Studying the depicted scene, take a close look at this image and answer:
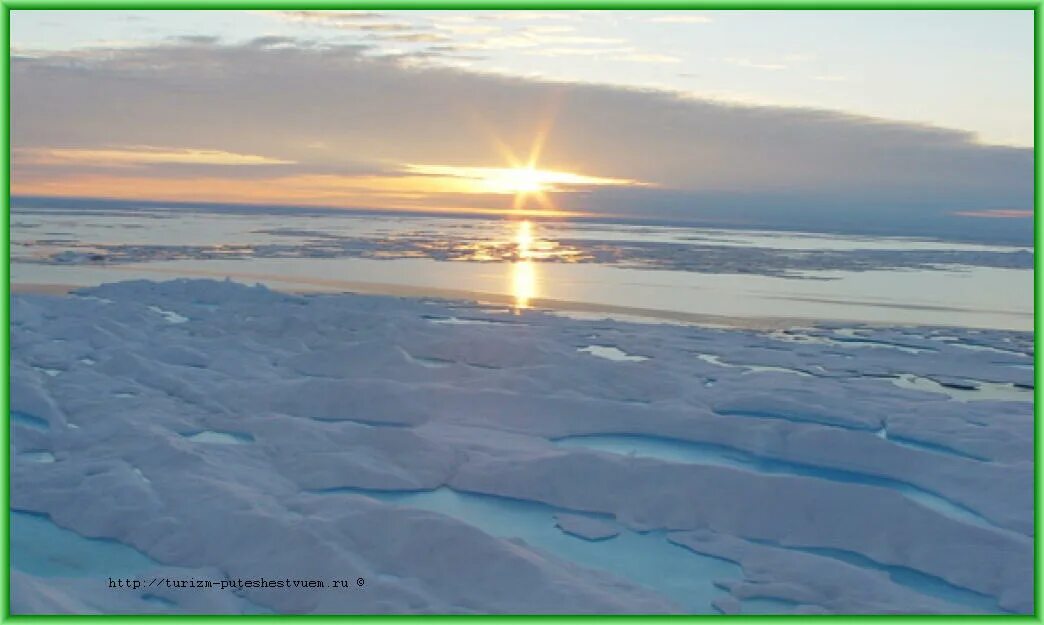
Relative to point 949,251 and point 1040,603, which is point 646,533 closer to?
point 1040,603

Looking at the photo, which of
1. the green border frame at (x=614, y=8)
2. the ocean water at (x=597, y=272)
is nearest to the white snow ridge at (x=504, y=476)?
the green border frame at (x=614, y=8)

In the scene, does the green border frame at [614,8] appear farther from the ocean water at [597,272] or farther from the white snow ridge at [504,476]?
the ocean water at [597,272]

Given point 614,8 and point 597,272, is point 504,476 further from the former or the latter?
point 597,272

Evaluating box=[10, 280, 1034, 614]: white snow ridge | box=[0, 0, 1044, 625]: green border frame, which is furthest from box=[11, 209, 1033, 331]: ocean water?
box=[0, 0, 1044, 625]: green border frame

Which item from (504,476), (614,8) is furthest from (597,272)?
(614,8)

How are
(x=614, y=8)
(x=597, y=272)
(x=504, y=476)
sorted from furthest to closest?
(x=597, y=272) → (x=504, y=476) → (x=614, y=8)
